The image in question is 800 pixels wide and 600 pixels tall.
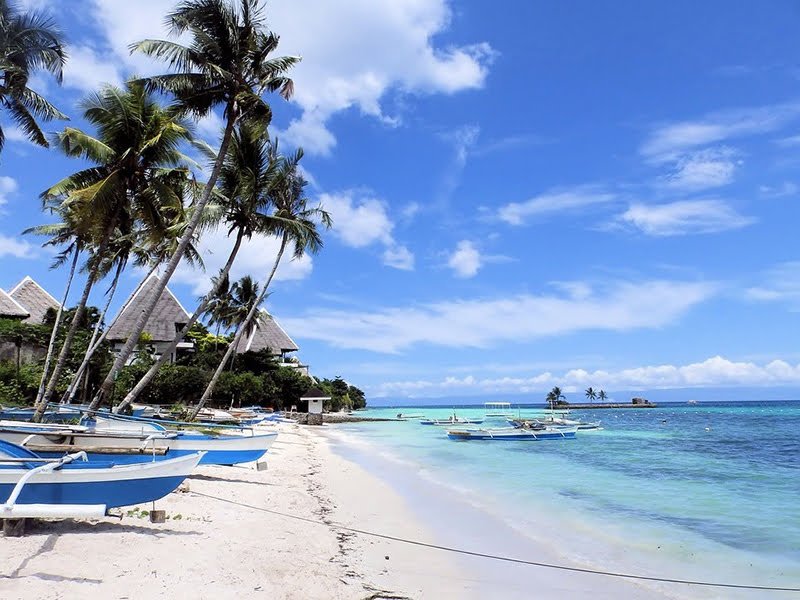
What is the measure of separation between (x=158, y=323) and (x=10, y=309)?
9785 mm

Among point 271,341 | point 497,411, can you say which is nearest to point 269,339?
point 271,341

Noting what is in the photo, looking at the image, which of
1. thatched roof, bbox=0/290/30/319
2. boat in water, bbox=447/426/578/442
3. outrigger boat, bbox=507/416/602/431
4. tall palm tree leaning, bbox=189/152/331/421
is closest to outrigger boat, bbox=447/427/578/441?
boat in water, bbox=447/426/578/442

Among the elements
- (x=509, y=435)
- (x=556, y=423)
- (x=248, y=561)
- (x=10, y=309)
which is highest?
(x=10, y=309)

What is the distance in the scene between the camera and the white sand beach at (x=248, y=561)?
4.07m

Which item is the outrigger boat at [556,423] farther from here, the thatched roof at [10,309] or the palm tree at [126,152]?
the thatched roof at [10,309]

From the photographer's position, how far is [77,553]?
445 centimetres

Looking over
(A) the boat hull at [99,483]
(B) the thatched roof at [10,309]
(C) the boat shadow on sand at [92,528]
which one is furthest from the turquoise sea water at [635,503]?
(B) the thatched roof at [10,309]

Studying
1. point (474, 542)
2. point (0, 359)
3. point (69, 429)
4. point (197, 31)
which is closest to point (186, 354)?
point (0, 359)

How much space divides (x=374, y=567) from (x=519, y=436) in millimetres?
21408

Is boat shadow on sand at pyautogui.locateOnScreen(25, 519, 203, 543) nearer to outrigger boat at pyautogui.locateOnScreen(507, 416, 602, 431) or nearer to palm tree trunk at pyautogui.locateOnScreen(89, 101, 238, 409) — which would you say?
palm tree trunk at pyautogui.locateOnScreen(89, 101, 238, 409)

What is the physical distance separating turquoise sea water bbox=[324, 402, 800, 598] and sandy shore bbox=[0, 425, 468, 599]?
1.61 meters

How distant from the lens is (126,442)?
7.83 meters

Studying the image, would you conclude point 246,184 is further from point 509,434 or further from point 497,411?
point 497,411

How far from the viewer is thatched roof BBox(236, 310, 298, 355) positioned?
135 ft
